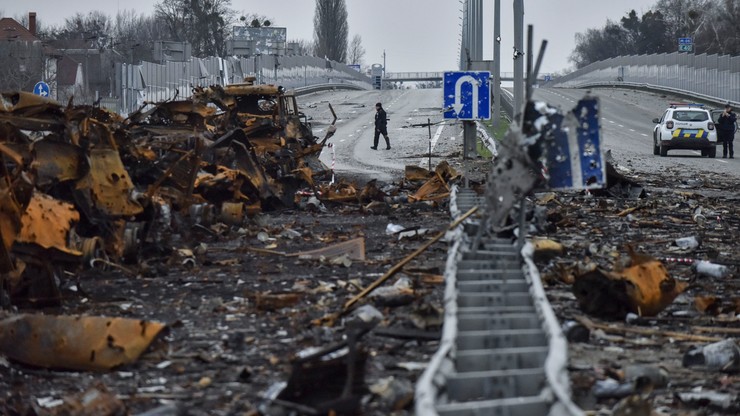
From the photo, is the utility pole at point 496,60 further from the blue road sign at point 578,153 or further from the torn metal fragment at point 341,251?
the blue road sign at point 578,153

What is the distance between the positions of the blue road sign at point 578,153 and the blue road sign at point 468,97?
15.4 meters

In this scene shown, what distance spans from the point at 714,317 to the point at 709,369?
6.94ft

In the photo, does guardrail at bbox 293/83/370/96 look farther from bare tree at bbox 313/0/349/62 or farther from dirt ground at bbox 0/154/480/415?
dirt ground at bbox 0/154/480/415

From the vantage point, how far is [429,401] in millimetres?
5031

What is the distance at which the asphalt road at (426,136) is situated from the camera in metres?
33.4

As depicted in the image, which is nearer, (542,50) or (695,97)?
(542,50)

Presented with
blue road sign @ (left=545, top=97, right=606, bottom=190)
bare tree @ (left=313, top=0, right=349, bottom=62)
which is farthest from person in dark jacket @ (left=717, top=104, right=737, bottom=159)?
bare tree @ (left=313, top=0, right=349, bottom=62)

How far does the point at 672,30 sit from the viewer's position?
144375 mm

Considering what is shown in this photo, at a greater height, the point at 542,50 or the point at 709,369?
the point at 542,50

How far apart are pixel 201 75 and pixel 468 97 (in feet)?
113

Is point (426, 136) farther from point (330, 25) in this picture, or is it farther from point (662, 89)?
point (330, 25)

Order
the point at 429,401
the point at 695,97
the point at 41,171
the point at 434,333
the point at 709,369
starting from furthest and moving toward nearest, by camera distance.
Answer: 1. the point at 695,97
2. the point at 41,171
3. the point at 434,333
4. the point at 709,369
5. the point at 429,401

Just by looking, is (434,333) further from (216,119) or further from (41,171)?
(216,119)

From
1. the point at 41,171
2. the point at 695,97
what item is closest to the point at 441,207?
the point at 41,171
